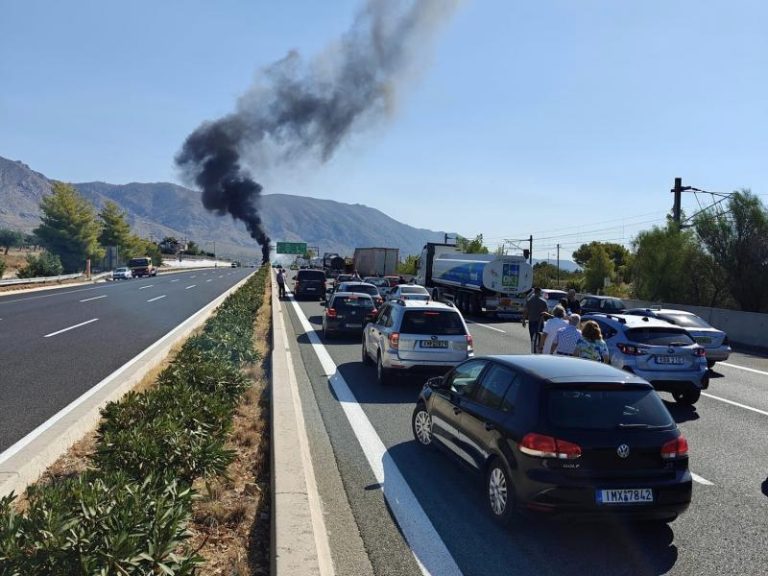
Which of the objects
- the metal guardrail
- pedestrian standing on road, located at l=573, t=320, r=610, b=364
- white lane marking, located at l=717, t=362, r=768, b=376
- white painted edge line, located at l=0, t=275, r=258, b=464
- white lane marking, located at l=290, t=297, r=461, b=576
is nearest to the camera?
white lane marking, located at l=290, t=297, r=461, b=576

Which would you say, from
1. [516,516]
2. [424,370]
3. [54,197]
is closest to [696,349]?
[424,370]

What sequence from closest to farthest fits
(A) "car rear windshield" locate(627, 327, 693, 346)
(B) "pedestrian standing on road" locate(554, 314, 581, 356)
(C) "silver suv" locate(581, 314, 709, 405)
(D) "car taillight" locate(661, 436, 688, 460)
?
(D) "car taillight" locate(661, 436, 688, 460), (B) "pedestrian standing on road" locate(554, 314, 581, 356), (C) "silver suv" locate(581, 314, 709, 405), (A) "car rear windshield" locate(627, 327, 693, 346)

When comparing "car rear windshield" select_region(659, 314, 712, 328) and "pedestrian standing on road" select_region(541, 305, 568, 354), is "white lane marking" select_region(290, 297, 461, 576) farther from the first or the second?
"car rear windshield" select_region(659, 314, 712, 328)

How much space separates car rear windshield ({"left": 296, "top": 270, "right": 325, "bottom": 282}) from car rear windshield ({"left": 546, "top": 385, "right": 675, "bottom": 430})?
3260 centimetres

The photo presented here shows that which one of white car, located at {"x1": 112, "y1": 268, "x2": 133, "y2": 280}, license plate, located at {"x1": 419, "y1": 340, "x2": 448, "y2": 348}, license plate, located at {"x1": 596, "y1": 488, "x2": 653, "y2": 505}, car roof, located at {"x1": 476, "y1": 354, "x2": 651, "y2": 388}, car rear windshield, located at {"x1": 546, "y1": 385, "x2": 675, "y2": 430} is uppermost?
car roof, located at {"x1": 476, "y1": 354, "x2": 651, "y2": 388}

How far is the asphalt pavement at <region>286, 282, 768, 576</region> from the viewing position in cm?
500

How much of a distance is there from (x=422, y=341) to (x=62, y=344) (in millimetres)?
8972

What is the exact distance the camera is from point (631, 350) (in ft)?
36.9

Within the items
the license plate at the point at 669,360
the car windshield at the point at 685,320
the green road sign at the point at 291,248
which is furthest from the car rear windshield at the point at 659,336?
the green road sign at the point at 291,248

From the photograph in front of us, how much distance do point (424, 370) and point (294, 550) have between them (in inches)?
301

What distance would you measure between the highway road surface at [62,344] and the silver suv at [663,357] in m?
8.94

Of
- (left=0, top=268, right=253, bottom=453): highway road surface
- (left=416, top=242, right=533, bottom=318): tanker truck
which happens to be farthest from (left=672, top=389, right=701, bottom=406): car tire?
(left=416, top=242, right=533, bottom=318): tanker truck

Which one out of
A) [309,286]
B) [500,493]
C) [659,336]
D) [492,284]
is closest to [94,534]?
[500,493]

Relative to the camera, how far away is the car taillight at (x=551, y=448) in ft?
17.4
